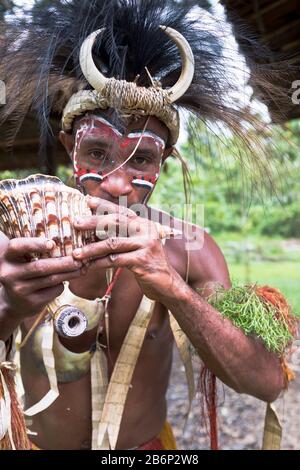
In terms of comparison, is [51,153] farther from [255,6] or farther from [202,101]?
[202,101]

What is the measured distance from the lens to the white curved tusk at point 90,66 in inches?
61.1

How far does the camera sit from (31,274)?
1.21 m

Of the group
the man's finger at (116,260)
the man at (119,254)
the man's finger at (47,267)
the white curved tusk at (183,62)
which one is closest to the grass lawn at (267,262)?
the man at (119,254)

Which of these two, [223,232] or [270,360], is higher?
[270,360]

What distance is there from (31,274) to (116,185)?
52cm

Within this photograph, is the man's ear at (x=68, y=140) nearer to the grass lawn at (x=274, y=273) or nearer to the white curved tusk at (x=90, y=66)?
the white curved tusk at (x=90, y=66)

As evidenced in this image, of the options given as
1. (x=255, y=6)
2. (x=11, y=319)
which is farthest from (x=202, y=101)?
(x=255, y=6)

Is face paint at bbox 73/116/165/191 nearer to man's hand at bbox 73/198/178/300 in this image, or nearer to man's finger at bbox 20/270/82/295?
man's hand at bbox 73/198/178/300

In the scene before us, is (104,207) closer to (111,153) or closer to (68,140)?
(111,153)

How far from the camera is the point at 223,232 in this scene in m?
16.6

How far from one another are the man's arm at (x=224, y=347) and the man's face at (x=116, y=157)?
0.41 m

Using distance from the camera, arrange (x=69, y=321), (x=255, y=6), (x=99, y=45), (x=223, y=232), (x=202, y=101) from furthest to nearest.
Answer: (x=223, y=232)
(x=255, y=6)
(x=202, y=101)
(x=99, y=45)
(x=69, y=321)

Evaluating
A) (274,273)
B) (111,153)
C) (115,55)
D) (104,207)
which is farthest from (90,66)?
(274,273)
